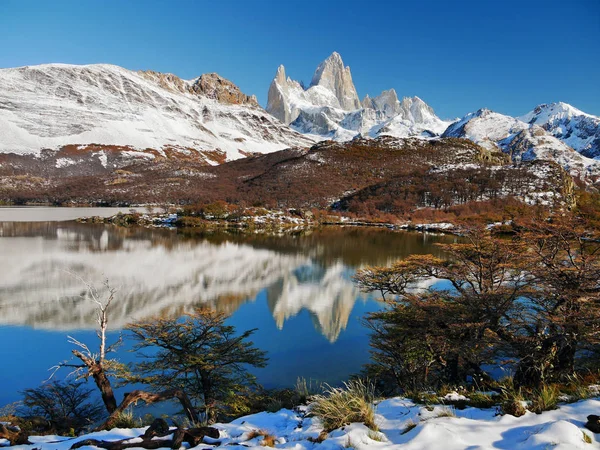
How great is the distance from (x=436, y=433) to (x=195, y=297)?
1521 cm

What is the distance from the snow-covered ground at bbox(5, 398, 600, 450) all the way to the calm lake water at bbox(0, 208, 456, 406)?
5488 millimetres

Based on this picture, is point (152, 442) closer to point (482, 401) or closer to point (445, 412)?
point (445, 412)

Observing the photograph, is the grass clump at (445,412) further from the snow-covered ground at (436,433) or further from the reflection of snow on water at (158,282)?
the reflection of snow on water at (158,282)

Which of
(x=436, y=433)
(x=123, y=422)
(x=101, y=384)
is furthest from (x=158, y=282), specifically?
(x=436, y=433)

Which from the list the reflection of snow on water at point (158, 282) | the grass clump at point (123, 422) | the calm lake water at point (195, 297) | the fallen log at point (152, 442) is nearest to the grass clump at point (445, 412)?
the fallen log at point (152, 442)

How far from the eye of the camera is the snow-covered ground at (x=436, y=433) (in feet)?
9.74

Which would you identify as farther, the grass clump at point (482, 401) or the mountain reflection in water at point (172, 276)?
the mountain reflection in water at point (172, 276)

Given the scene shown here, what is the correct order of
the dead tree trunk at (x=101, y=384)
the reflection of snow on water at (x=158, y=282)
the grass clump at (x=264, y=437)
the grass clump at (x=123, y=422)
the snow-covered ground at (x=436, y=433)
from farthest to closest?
the reflection of snow on water at (x=158, y=282)
the dead tree trunk at (x=101, y=384)
the grass clump at (x=123, y=422)
the grass clump at (x=264, y=437)
the snow-covered ground at (x=436, y=433)

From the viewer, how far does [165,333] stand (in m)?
8.33

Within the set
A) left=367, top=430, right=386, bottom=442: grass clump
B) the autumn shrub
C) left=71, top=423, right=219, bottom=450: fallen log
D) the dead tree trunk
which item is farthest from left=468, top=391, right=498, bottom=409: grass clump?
the autumn shrub

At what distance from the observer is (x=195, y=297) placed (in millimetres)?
16984

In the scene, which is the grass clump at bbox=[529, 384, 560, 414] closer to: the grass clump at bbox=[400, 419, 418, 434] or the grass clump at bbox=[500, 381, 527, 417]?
the grass clump at bbox=[500, 381, 527, 417]

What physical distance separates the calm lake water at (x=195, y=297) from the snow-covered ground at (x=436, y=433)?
5.49m

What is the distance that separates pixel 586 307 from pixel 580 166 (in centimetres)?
19477
